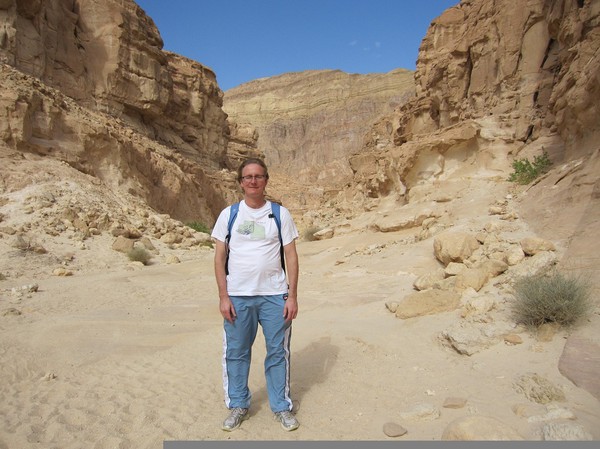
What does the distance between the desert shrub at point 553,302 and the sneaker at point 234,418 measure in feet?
8.75

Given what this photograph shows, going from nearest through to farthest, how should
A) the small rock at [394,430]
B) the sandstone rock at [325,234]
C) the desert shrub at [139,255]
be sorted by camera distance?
the small rock at [394,430]
the desert shrub at [139,255]
the sandstone rock at [325,234]

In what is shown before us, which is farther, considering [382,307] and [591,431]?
[382,307]

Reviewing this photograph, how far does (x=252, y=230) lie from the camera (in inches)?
102

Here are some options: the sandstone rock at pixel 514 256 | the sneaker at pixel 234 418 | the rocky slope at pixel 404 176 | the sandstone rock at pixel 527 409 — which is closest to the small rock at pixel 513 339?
the rocky slope at pixel 404 176

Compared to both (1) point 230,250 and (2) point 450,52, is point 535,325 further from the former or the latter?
(2) point 450,52

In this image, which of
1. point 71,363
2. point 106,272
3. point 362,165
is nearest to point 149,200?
point 106,272

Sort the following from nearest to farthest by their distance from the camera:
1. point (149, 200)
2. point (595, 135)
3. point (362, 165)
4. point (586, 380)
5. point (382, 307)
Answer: point (586, 380)
point (382, 307)
point (595, 135)
point (149, 200)
point (362, 165)

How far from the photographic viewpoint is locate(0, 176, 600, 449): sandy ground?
2451 mm

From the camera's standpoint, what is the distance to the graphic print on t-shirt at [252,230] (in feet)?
8.48

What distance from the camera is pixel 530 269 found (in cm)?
453

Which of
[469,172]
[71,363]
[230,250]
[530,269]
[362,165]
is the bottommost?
[71,363]

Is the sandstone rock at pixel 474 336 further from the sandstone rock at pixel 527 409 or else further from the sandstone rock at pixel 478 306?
the sandstone rock at pixel 527 409

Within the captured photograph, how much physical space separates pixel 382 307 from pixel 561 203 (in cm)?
366

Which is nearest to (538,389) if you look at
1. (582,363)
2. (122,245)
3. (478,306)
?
(582,363)
